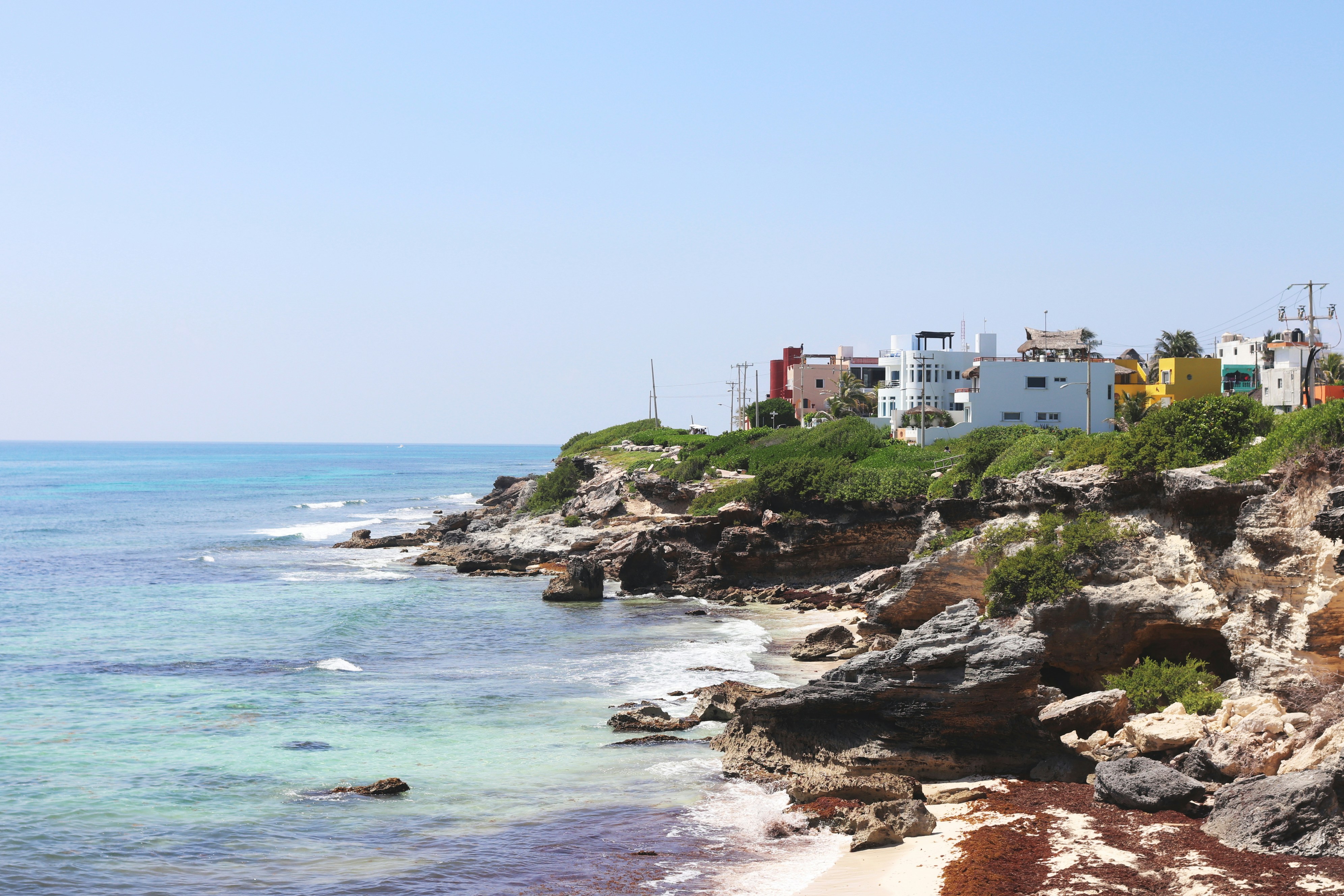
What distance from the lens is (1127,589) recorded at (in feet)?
76.4

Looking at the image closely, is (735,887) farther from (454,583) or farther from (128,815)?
(454,583)

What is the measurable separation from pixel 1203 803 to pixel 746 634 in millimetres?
22480

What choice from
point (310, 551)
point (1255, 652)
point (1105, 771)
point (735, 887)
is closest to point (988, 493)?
point (1255, 652)

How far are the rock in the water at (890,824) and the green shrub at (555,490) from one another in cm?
5603

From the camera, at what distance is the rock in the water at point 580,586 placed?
152 feet

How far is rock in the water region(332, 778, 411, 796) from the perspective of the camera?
2036cm

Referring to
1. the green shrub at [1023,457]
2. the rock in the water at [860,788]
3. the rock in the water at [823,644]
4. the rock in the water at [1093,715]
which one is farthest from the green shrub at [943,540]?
the rock in the water at [860,788]

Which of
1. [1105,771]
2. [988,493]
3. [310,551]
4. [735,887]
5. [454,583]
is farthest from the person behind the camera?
[310,551]

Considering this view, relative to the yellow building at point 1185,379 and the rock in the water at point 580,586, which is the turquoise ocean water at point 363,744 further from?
the yellow building at point 1185,379

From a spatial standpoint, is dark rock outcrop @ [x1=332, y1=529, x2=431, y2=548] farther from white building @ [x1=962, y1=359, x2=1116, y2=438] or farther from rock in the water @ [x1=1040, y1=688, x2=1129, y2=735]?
rock in the water @ [x1=1040, y1=688, x2=1129, y2=735]

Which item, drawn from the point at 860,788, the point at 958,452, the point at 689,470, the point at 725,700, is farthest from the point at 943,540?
the point at 689,470

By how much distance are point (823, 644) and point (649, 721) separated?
32.5 ft

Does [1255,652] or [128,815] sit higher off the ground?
[1255,652]

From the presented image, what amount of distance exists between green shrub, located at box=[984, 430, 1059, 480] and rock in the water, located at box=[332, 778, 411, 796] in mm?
22394
